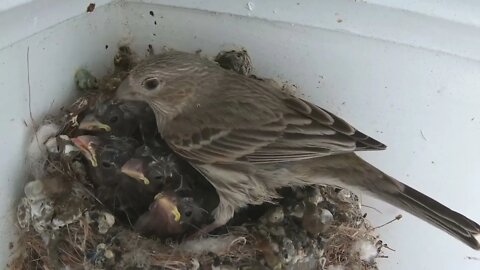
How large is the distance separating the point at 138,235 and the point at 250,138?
0.46 m

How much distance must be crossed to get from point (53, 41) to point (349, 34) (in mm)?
905

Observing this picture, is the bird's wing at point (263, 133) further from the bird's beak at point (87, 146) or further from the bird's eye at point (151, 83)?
the bird's beak at point (87, 146)

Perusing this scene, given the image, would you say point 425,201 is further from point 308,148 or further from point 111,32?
point 111,32

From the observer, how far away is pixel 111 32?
8.91 ft

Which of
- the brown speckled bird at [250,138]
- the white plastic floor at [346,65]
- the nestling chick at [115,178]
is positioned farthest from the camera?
the nestling chick at [115,178]

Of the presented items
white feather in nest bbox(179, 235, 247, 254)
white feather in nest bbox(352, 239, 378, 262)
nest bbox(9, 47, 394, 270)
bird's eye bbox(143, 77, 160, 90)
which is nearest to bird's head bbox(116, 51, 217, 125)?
bird's eye bbox(143, 77, 160, 90)

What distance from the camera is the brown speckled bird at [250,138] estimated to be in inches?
94.3

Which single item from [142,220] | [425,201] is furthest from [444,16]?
[142,220]

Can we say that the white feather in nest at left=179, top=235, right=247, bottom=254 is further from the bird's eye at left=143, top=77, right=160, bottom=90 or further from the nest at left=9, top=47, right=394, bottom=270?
the bird's eye at left=143, top=77, right=160, bottom=90

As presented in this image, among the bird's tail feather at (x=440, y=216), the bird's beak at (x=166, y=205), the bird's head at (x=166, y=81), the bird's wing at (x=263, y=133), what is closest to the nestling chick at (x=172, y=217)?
the bird's beak at (x=166, y=205)

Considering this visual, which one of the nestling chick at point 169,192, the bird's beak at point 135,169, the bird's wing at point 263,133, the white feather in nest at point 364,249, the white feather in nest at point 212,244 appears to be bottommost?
the white feather in nest at point 364,249

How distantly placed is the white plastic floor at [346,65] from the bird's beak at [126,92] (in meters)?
0.18

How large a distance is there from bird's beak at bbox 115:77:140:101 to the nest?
6.2 inches

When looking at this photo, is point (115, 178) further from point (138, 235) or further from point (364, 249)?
point (364, 249)
